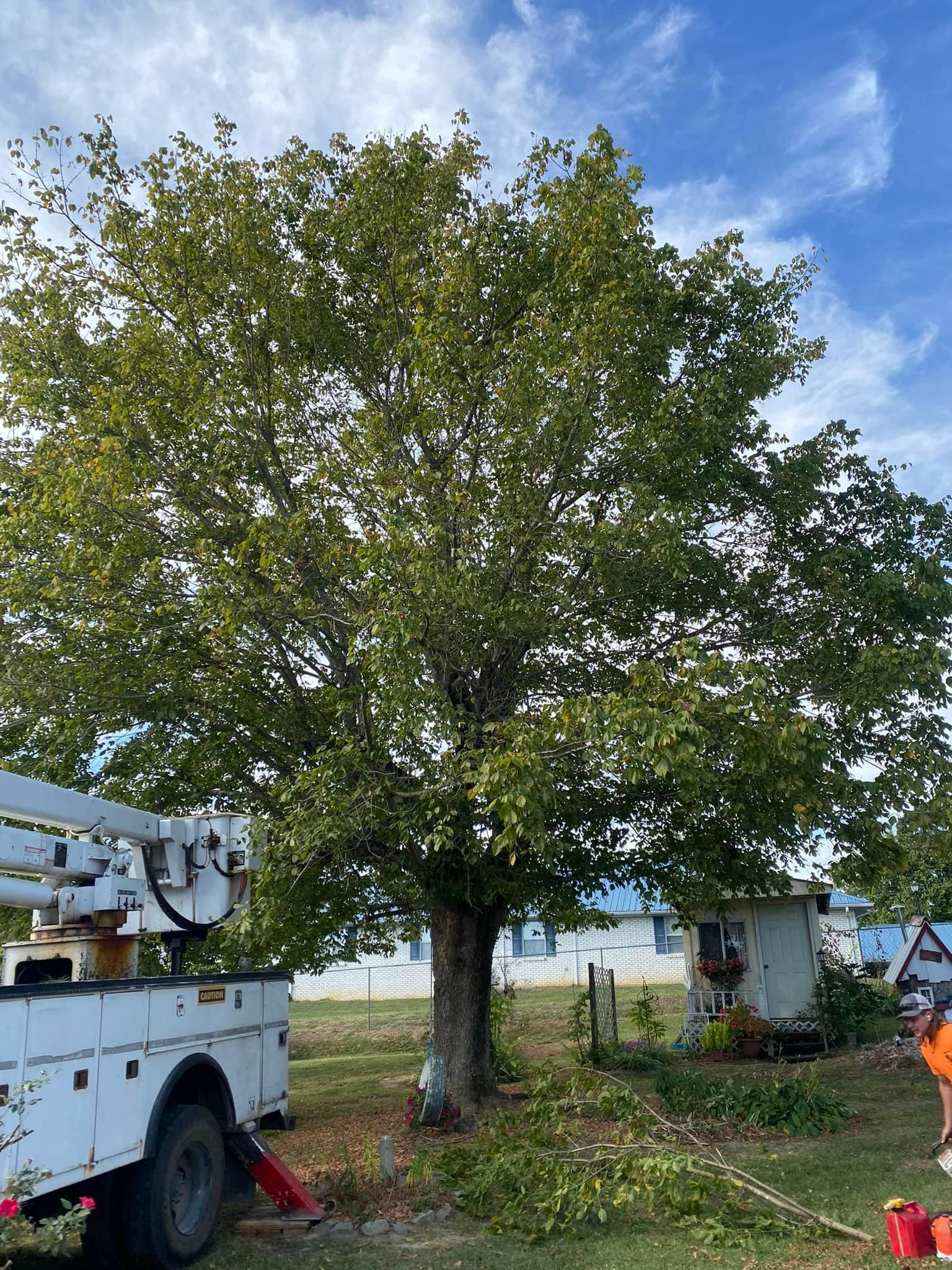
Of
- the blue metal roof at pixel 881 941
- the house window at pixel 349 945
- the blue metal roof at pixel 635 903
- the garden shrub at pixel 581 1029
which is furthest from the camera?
the blue metal roof at pixel 635 903

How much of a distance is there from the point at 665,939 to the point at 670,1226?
90.4 feet

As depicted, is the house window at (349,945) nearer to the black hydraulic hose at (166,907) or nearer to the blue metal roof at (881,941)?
the black hydraulic hose at (166,907)

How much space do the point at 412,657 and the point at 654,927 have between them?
28870mm

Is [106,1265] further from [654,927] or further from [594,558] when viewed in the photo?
[654,927]

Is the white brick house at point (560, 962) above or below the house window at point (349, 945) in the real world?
below

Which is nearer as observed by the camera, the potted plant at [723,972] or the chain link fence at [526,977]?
the potted plant at [723,972]

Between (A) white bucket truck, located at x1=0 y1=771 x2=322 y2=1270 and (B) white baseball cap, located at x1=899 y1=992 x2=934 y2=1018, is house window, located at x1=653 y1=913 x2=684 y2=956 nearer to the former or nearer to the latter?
(A) white bucket truck, located at x1=0 y1=771 x2=322 y2=1270

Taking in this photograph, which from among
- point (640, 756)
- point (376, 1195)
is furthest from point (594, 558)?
point (376, 1195)

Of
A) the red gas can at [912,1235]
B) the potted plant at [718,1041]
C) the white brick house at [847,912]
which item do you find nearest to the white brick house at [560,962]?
the white brick house at [847,912]

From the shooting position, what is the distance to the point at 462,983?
12.4m

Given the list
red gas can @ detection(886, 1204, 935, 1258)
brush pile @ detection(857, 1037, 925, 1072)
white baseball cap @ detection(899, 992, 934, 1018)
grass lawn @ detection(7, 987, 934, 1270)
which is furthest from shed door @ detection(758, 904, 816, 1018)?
red gas can @ detection(886, 1204, 935, 1258)

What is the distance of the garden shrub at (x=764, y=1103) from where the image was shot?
10383 mm

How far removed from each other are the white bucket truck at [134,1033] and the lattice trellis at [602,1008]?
9.48 meters

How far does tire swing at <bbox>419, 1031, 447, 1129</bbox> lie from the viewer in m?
11.2
